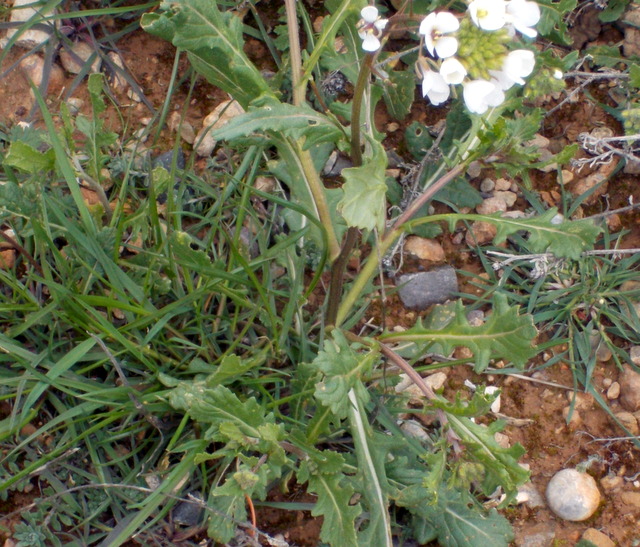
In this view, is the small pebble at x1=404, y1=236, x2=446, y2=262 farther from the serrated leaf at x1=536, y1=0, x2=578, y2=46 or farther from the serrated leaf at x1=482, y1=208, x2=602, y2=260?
the serrated leaf at x1=536, y1=0, x2=578, y2=46

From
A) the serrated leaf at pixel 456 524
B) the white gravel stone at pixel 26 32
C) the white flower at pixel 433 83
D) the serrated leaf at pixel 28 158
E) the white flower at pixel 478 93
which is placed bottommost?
the serrated leaf at pixel 456 524

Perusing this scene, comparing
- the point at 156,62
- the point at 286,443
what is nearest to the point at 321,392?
the point at 286,443

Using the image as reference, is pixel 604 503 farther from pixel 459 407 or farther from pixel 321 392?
pixel 321 392

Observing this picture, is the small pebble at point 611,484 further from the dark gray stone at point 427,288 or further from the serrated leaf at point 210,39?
the serrated leaf at point 210,39

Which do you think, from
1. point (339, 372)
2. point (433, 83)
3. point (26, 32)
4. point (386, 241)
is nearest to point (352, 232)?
point (386, 241)

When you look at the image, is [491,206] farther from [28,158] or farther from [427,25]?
[28,158]

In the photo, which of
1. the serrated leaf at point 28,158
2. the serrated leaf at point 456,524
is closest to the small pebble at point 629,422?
the serrated leaf at point 456,524

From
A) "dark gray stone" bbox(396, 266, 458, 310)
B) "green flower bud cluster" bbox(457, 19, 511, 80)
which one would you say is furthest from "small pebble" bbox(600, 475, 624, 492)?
"green flower bud cluster" bbox(457, 19, 511, 80)
